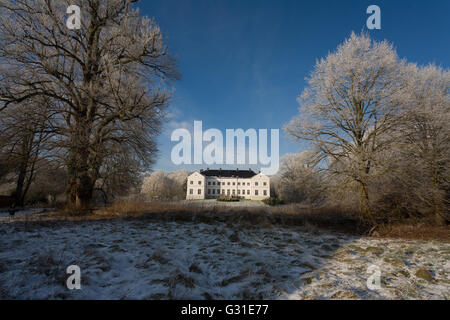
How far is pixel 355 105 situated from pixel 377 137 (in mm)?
1621

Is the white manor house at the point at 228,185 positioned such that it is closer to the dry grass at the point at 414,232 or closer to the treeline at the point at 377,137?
the treeline at the point at 377,137

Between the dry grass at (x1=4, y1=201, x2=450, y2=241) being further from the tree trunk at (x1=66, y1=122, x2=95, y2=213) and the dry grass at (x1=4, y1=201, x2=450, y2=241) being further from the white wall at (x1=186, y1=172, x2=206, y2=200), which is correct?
the white wall at (x1=186, y1=172, x2=206, y2=200)

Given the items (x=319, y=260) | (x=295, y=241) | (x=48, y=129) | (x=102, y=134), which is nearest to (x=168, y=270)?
(x=319, y=260)

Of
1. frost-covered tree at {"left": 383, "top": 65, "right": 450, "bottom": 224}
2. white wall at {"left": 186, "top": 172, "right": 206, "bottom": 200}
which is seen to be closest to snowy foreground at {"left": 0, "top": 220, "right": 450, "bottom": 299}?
frost-covered tree at {"left": 383, "top": 65, "right": 450, "bottom": 224}

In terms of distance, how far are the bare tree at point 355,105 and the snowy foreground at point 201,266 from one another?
339 centimetres

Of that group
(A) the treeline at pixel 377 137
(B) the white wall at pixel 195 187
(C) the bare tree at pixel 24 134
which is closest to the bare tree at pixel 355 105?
(A) the treeline at pixel 377 137

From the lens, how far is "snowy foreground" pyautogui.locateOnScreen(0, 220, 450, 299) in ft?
8.27

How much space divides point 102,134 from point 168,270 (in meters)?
7.55

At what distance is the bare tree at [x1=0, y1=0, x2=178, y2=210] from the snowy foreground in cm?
325

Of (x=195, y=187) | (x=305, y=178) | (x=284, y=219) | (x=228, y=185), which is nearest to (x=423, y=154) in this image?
(x=305, y=178)

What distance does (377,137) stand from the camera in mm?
7742

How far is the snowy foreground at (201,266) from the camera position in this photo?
2520 millimetres

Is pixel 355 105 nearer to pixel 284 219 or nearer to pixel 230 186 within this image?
pixel 284 219
